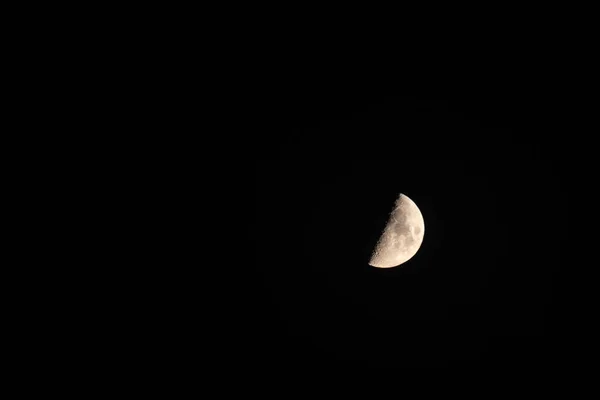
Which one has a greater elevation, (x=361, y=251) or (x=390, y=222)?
(x=390, y=222)

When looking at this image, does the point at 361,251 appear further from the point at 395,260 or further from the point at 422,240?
the point at 422,240

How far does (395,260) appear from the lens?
209 cm

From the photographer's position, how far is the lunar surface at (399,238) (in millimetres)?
2027

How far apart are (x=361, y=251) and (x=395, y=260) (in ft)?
0.94

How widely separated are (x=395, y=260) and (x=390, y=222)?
1.02 ft

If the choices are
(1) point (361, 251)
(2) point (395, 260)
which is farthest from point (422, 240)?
(1) point (361, 251)

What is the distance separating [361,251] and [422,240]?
55 cm

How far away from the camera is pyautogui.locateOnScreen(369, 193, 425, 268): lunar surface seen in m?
2.03

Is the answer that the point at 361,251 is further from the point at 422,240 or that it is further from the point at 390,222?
the point at 422,240

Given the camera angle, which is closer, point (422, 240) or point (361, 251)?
point (361, 251)

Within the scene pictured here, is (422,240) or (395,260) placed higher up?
(422,240)

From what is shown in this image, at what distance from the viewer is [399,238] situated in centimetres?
204

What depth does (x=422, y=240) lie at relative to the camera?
7.20 feet

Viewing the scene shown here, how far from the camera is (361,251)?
2.05 m
